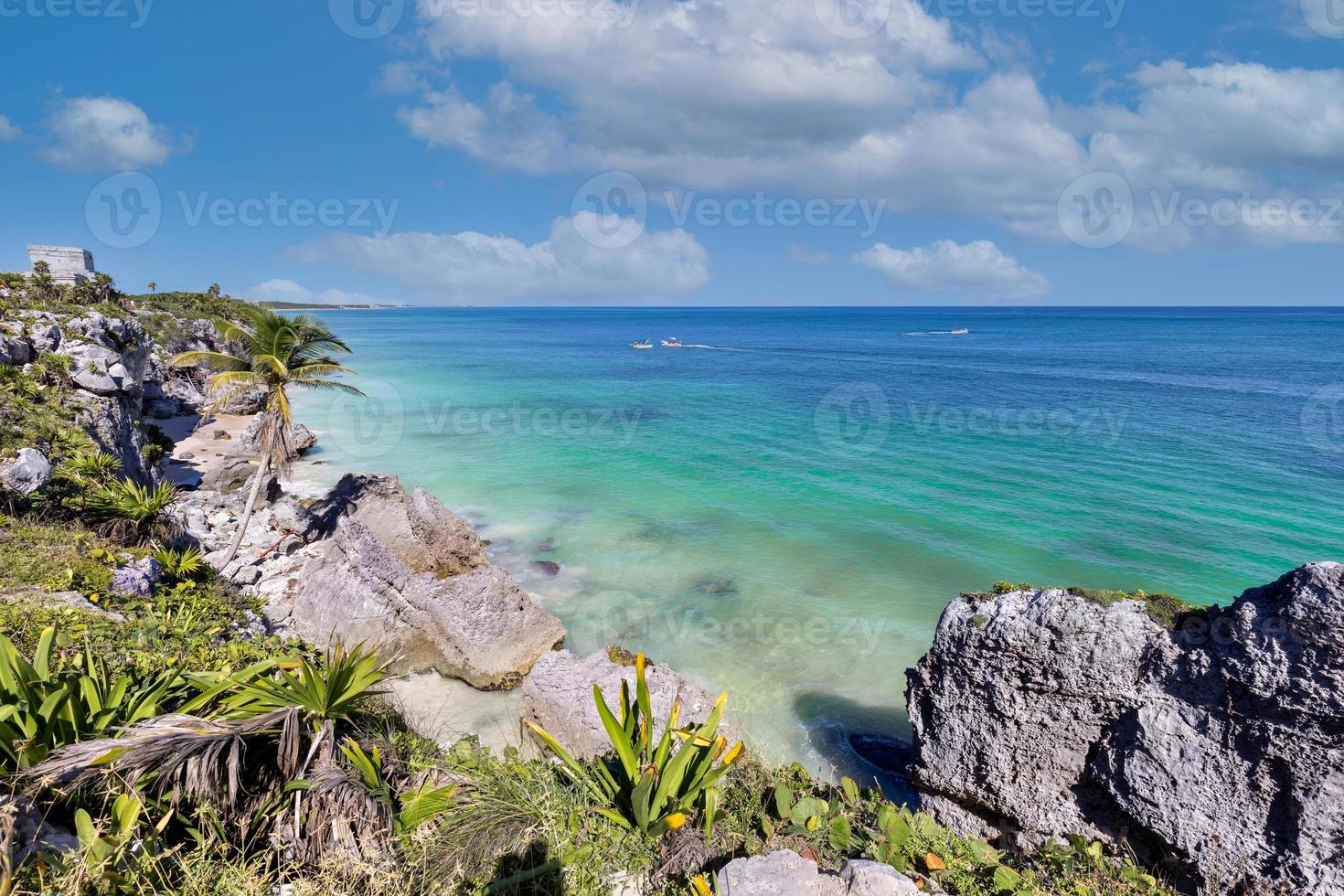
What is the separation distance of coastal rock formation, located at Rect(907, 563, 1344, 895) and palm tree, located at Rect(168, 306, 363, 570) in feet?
45.0

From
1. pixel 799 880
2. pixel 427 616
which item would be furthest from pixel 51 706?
pixel 427 616

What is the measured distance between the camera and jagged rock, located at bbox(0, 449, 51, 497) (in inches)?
433

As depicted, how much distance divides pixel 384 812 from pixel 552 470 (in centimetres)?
2253

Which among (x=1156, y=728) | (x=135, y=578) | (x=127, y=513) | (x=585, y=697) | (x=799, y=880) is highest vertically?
(x=127, y=513)

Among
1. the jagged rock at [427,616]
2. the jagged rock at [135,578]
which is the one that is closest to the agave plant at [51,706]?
the jagged rock at [135,578]

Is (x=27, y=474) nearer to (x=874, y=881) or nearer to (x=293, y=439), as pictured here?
(x=874, y=881)

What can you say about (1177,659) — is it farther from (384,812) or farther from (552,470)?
(552,470)

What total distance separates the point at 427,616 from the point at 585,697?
4427 millimetres

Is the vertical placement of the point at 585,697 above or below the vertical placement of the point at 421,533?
below

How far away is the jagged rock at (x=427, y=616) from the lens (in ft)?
38.2

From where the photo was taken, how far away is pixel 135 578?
944 centimetres

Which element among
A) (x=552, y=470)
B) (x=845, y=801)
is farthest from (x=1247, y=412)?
(x=845, y=801)

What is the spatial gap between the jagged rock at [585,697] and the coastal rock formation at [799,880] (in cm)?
387

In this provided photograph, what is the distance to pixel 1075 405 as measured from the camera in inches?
1619
